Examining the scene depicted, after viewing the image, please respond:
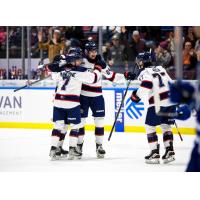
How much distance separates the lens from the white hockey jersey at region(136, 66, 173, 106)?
21.6ft

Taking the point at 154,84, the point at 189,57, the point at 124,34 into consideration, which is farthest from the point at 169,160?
the point at 124,34

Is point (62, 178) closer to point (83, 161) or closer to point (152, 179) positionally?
point (152, 179)

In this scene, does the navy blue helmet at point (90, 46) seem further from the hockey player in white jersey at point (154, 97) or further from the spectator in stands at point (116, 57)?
the spectator in stands at point (116, 57)

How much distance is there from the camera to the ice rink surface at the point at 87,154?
21.7 feet

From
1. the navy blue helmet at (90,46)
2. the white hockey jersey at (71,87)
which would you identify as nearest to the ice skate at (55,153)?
the white hockey jersey at (71,87)

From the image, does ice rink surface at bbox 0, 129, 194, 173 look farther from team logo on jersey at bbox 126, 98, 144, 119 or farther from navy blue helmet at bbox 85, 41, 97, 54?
navy blue helmet at bbox 85, 41, 97, 54

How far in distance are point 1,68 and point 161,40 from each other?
2.25 metres

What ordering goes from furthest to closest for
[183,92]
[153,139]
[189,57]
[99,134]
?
[189,57], [99,134], [153,139], [183,92]

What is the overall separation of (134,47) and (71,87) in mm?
2962

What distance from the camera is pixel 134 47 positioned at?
9695 mm

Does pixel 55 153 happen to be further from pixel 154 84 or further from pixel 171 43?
pixel 171 43

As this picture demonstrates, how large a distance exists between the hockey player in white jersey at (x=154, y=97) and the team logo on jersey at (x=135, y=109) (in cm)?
239

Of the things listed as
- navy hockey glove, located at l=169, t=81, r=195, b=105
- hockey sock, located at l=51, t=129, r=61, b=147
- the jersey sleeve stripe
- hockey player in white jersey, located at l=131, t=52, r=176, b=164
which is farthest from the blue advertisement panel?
navy hockey glove, located at l=169, t=81, r=195, b=105
